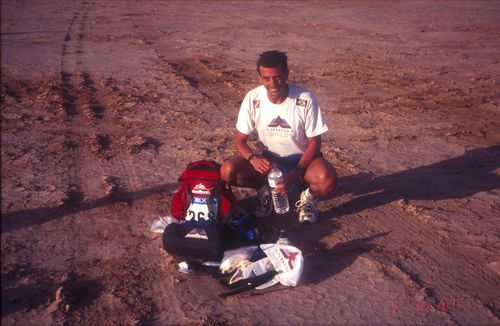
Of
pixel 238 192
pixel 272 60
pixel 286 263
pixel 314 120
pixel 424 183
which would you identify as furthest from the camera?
pixel 424 183

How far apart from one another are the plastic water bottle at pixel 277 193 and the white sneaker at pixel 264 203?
0.97 feet

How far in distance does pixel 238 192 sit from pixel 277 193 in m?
1.02

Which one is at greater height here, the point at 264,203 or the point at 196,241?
the point at 196,241

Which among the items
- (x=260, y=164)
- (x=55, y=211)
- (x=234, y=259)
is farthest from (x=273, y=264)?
(x=55, y=211)

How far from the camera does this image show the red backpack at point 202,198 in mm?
3965

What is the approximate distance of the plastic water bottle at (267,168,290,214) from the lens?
3.89 m

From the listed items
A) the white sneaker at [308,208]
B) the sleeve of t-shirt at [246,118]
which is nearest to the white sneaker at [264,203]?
the white sneaker at [308,208]

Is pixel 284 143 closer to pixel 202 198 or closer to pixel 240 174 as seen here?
pixel 240 174

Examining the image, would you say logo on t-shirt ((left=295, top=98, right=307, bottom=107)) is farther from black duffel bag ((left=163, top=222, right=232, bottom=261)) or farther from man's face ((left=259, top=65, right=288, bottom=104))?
black duffel bag ((left=163, top=222, right=232, bottom=261))

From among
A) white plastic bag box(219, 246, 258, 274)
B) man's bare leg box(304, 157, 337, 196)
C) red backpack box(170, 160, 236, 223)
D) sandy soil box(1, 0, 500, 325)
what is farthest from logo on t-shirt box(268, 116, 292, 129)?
white plastic bag box(219, 246, 258, 274)

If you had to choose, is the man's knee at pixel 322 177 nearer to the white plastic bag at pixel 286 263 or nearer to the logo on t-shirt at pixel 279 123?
the logo on t-shirt at pixel 279 123

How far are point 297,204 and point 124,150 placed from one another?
242cm

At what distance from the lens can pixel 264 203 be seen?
439 centimetres

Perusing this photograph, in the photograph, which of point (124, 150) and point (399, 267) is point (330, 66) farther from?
point (399, 267)
